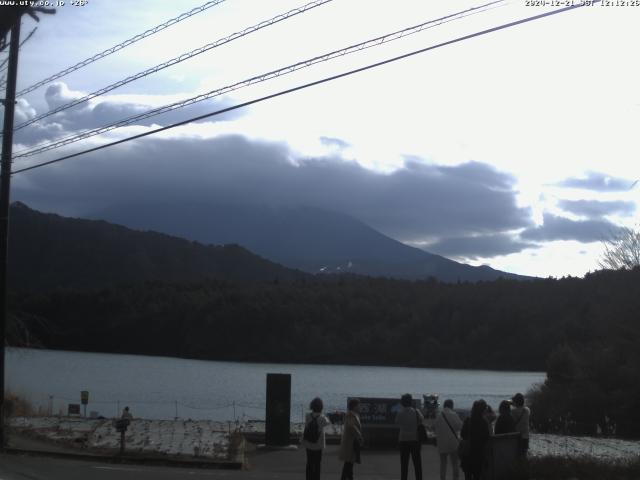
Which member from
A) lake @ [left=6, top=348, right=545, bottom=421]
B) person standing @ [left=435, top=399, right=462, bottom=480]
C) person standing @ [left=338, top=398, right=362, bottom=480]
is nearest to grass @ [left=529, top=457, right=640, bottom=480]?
person standing @ [left=435, top=399, right=462, bottom=480]

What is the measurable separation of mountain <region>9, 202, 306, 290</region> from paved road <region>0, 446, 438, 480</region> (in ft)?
348

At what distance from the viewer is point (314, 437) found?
12781 millimetres

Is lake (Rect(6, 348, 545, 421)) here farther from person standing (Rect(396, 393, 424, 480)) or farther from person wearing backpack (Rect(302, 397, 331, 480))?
person wearing backpack (Rect(302, 397, 331, 480))

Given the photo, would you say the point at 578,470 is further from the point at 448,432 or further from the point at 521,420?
the point at 448,432

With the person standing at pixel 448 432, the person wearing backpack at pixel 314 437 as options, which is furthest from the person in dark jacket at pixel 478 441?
the person wearing backpack at pixel 314 437

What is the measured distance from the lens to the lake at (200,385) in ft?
150

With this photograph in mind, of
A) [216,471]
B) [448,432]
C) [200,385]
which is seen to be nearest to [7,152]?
[216,471]

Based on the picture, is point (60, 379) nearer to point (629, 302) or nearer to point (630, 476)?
point (629, 302)

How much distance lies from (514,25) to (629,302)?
1093 inches

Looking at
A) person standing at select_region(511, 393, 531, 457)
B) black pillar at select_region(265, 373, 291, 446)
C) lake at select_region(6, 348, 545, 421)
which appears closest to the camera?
person standing at select_region(511, 393, 531, 457)

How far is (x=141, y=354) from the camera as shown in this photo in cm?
10819

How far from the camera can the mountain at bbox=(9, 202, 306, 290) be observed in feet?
427

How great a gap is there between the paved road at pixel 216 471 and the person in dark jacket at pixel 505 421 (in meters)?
2.86

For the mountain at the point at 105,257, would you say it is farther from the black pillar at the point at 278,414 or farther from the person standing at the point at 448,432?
the person standing at the point at 448,432
